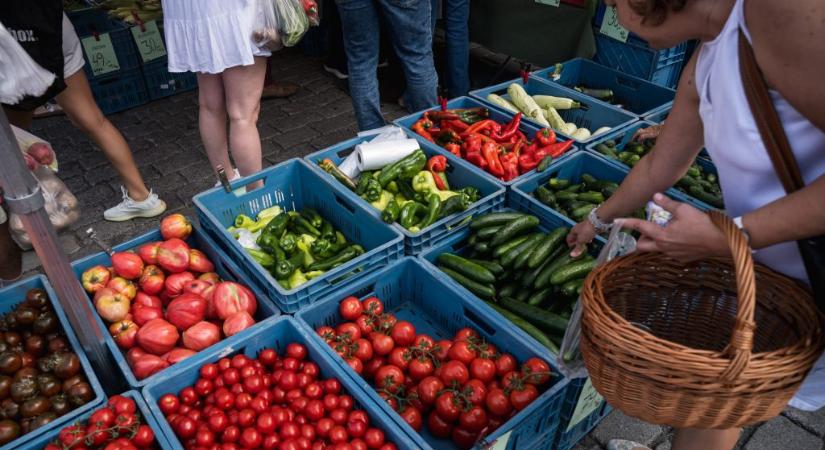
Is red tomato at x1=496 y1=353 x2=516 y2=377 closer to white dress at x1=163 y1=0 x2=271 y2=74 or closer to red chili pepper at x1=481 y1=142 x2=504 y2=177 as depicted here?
red chili pepper at x1=481 y1=142 x2=504 y2=177

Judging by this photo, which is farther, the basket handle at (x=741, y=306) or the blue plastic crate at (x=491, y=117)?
the blue plastic crate at (x=491, y=117)

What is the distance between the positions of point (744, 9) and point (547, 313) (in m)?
1.63

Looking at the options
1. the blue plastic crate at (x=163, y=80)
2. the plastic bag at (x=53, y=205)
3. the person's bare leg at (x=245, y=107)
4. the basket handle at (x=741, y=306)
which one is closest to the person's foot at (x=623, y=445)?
the basket handle at (x=741, y=306)

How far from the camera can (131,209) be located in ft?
14.5

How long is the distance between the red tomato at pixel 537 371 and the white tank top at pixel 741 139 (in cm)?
93

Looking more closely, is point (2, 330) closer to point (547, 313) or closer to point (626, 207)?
point (547, 313)

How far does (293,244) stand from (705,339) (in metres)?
2.06

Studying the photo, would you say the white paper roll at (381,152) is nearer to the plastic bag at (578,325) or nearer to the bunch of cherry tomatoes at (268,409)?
the bunch of cherry tomatoes at (268,409)

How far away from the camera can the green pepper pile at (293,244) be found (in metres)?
2.99

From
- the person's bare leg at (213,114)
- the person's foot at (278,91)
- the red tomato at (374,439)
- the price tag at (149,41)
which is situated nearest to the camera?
the red tomato at (374,439)

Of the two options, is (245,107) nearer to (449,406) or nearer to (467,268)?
(467,268)

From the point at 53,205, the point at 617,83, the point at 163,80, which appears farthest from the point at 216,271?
the point at 163,80

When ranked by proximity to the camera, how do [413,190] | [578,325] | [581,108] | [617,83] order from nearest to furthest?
[578,325] → [413,190] → [581,108] → [617,83]

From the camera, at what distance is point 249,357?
2518mm
